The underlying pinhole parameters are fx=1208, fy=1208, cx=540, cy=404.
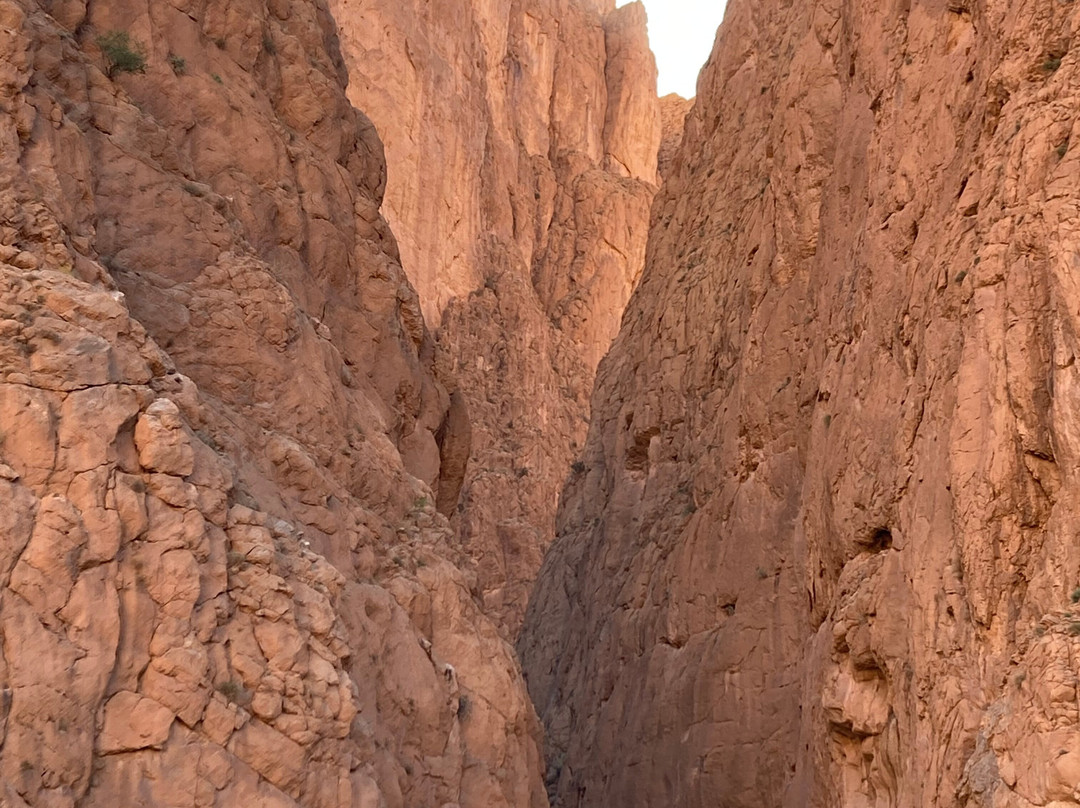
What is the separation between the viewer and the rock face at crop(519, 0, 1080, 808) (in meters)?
11.9

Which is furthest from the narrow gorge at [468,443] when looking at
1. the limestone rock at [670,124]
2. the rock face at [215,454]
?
the limestone rock at [670,124]

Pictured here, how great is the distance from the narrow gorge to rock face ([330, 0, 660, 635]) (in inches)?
718

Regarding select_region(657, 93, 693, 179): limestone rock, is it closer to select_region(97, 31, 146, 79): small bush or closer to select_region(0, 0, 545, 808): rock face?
select_region(0, 0, 545, 808): rock face

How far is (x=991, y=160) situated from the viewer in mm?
13609

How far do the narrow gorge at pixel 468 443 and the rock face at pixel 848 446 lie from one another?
0.24 ft

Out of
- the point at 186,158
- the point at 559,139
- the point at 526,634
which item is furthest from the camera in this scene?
Answer: the point at 559,139

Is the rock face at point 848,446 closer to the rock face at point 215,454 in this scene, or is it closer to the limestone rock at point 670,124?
the rock face at point 215,454

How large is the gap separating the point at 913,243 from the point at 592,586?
1822cm

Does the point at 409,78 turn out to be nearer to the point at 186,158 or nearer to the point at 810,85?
the point at 810,85

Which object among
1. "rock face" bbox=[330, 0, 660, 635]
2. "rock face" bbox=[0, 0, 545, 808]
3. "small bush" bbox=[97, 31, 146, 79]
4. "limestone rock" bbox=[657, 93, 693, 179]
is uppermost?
"limestone rock" bbox=[657, 93, 693, 179]

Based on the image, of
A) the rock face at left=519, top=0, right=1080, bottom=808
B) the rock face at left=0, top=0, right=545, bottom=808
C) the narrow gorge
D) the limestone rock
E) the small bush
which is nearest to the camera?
the rock face at left=0, top=0, right=545, bottom=808

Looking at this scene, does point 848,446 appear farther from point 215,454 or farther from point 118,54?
point 118,54

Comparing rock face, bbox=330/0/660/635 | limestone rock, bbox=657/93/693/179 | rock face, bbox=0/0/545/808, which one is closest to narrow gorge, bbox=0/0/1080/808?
rock face, bbox=0/0/545/808

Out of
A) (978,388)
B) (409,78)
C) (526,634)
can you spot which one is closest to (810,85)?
(978,388)
